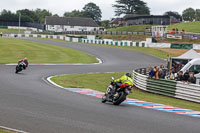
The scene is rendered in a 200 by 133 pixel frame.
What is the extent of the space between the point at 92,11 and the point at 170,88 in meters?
170

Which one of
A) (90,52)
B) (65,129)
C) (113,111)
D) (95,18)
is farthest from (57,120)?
(95,18)

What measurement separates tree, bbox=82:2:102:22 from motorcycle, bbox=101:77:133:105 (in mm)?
169644

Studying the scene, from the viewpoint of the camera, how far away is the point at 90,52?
2100 inches

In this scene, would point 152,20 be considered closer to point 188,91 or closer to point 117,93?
point 188,91

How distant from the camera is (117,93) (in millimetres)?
14578

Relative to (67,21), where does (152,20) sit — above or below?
below

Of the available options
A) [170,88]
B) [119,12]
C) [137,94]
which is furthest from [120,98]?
[119,12]

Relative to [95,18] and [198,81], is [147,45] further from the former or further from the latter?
[95,18]

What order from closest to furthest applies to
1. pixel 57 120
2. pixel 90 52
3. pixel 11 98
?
1. pixel 57 120
2. pixel 11 98
3. pixel 90 52

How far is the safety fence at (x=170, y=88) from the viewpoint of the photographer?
18.4 meters

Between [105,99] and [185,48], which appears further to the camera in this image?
[185,48]

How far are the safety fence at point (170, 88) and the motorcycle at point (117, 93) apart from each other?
548cm

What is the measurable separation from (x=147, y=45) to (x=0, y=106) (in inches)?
1910

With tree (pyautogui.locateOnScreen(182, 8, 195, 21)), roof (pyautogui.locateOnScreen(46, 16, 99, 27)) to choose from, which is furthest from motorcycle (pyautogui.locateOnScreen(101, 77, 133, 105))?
tree (pyautogui.locateOnScreen(182, 8, 195, 21))
